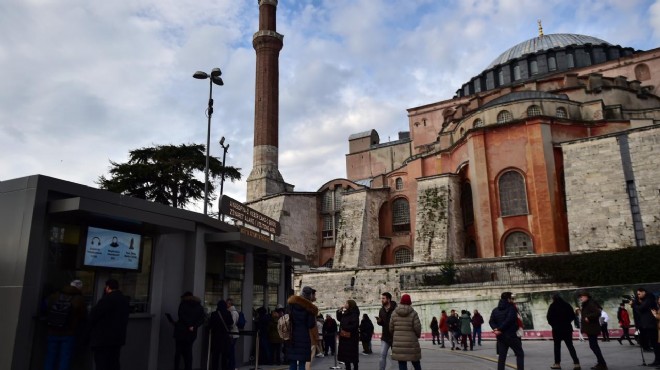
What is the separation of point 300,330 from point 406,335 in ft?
4.84

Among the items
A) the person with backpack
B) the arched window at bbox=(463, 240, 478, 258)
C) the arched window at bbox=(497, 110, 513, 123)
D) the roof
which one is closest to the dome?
the roof

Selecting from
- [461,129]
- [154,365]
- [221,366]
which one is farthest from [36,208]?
[461,129]

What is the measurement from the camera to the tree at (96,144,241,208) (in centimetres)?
2838

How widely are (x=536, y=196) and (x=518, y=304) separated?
383 inches

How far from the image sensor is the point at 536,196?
25.3 metres

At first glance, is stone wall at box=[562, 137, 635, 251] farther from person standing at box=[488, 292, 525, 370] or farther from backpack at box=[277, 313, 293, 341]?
backpack at box=[277, 313, 293, 341]

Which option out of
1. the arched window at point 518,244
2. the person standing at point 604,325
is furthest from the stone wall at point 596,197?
the person standing at point 604,325

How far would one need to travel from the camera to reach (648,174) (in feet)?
75.2

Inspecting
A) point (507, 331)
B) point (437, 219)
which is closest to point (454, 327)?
point (507, 331)

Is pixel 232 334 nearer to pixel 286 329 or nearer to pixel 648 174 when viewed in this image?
pixel 286 329

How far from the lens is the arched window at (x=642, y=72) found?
3750 cm

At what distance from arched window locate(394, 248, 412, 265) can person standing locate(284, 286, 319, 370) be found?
27.5 m

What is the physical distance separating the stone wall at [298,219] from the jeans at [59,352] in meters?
29.3

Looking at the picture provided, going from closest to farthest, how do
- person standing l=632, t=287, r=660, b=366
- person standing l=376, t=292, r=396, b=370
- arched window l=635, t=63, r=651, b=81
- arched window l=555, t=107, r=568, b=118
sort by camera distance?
person standing l=376, t=292, r=396, b=370 < person standing l=632, t=287, r=660, b=366 < arched window l=555, t=107, r=568, b=118 < arched window l=635, t=63, r=651, b=81
